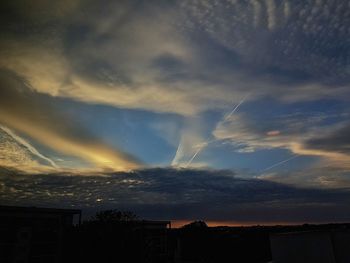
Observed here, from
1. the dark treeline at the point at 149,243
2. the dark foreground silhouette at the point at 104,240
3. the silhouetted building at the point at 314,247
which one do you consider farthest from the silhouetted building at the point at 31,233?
the silhouetted building at the point at 314,247

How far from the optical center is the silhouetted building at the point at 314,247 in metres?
19.0

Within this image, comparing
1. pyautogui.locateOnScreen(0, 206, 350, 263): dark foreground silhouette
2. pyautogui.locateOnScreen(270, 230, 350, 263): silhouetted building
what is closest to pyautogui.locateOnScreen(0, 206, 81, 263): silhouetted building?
pyautogui.locateOnScreen(0, 206, 350, 263): dark foreground silhouette

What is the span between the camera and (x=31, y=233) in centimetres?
1571

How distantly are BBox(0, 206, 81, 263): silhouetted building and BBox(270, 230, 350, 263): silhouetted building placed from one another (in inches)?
549

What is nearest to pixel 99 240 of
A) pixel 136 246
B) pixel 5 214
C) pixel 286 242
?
pixel 136 246

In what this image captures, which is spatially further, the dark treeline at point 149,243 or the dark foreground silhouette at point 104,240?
the dark treeline at point 149,243

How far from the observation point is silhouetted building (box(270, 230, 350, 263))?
19.0 m

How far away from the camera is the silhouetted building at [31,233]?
49.6 ft

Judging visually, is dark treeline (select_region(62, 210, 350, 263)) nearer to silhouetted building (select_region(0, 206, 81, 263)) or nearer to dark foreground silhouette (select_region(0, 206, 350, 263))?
dark foreground silhouette (select_region(0, 206, 350, 263))

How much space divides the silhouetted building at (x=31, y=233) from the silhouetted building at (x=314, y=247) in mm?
13942

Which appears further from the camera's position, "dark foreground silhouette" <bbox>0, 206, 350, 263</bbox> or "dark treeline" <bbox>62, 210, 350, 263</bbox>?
"dark treeline" <bbox>62, 210, 350, 263</bbox>

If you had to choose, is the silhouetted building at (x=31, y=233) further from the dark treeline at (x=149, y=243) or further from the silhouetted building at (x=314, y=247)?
the silhouetted building at (x=314, y=247)

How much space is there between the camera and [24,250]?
1529 centimetres

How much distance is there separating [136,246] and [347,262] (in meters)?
12.8
